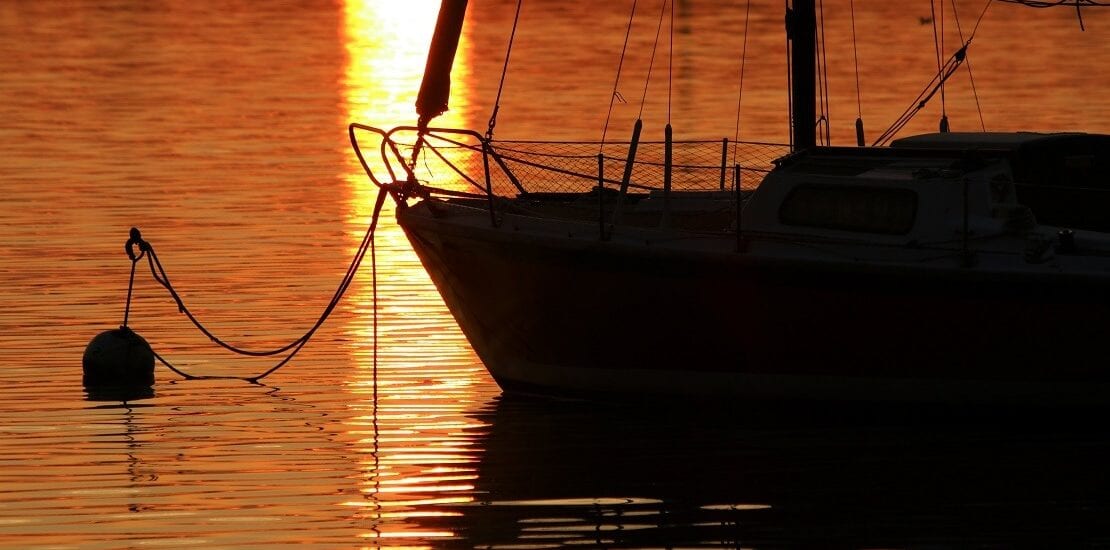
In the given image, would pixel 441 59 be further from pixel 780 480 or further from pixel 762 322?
pixel 780 480

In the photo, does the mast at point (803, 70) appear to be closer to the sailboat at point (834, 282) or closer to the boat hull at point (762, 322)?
the sailboat at point (834, 282)

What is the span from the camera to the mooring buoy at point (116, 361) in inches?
749

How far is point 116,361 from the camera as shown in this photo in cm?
1902

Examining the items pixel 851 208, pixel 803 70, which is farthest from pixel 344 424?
pixel 803 70

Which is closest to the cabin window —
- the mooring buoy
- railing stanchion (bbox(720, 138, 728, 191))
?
railing stanchion (bbox(720, 138, 728, 191))

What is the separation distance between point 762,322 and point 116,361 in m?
5.86

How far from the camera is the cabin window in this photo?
16719 mm

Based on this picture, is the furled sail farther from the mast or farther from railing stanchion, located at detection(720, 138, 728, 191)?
the mast

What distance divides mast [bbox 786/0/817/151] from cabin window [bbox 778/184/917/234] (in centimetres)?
208

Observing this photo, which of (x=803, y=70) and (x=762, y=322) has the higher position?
(x=803, y=70)

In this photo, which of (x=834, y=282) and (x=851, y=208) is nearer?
(x=834, y=282)

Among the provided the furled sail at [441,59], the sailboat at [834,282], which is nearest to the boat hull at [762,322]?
the sailboat at [834,282]

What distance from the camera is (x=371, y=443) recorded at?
16.7m

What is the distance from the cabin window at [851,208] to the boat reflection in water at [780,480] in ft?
4.95
